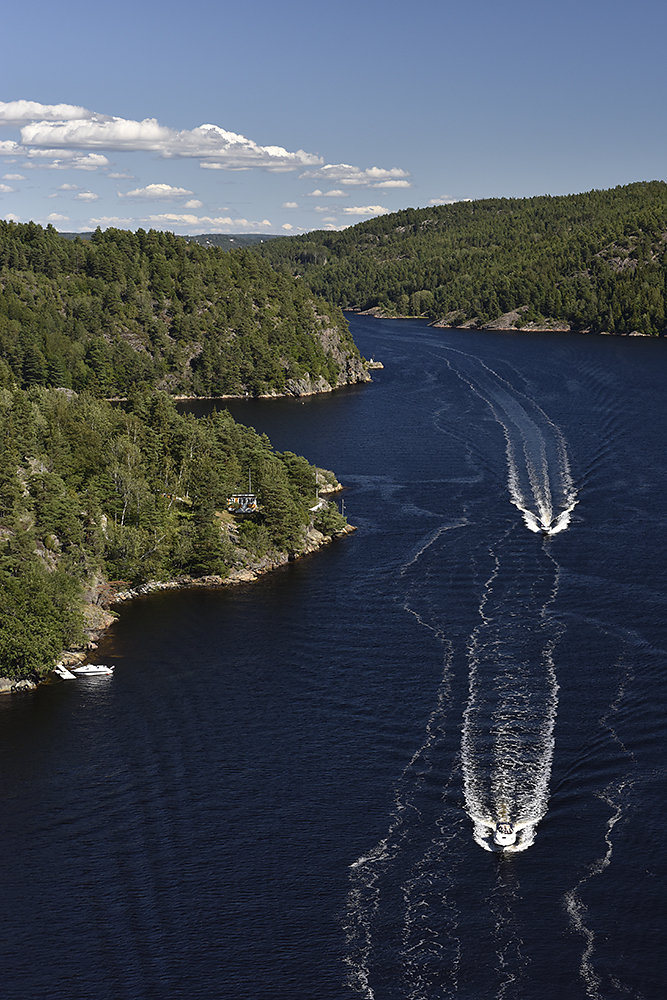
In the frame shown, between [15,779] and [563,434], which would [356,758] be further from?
[563,434]

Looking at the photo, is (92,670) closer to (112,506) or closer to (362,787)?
(112,506)

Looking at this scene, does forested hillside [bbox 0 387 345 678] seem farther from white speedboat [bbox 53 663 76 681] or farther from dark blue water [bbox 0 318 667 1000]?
dark blue water [bbox 0 318 667 1000]

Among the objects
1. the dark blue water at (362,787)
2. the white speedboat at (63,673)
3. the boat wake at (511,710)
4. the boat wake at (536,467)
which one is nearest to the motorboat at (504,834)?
the boat wake at (511,710)

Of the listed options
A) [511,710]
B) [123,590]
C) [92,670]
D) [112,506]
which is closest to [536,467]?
[112,506]

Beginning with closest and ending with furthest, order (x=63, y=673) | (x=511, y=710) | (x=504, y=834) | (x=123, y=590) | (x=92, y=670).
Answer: (x=504, y=834) < (x=511, y=710) < (x=63, y=673) < (x=92, y=670) < (x=123, y=590)

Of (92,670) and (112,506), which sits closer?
(92,670)

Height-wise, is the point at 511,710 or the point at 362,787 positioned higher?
the point at 511,710
